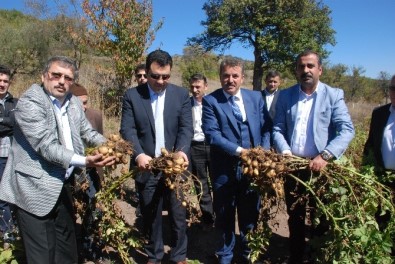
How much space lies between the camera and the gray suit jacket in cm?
252

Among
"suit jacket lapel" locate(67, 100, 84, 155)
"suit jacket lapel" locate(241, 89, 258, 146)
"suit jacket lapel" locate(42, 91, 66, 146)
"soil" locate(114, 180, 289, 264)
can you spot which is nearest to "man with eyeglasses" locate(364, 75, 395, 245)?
"soil" locate(114, 180, 289, 264)

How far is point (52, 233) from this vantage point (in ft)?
9.23

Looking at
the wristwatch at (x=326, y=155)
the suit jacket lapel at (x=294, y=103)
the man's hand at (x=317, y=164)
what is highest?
the suit jacket lapel at (x=294, y=103)

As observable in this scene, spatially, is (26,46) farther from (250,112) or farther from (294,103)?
(294,103)

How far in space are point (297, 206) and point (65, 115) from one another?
7.89 ft

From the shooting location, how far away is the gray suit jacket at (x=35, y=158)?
2.52 m

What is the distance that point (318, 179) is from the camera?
290 centimetres

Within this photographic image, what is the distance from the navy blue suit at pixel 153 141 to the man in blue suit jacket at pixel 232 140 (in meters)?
0.27

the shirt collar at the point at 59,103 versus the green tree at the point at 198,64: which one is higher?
the green tree at the point at 198,64

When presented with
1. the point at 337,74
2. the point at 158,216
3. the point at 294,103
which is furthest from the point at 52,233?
the point at 337,74

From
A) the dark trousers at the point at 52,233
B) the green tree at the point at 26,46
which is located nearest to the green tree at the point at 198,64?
the green tree at the point at 26,46

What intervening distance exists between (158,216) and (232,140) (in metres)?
1.08

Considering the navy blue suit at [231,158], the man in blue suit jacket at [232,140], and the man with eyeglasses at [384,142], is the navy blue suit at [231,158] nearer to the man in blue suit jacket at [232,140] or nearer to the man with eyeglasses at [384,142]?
the man in blue suit jacket at [232,140]

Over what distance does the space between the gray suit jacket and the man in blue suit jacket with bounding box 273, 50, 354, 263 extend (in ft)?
6.46
